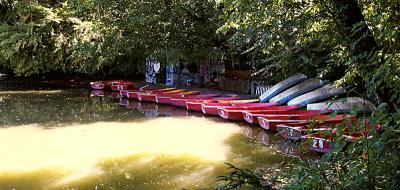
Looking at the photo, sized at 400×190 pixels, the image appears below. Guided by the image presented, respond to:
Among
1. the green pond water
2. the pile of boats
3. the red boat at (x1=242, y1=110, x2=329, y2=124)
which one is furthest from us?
the red boat at (x1=242, y1=110, x2=329, y2=124)

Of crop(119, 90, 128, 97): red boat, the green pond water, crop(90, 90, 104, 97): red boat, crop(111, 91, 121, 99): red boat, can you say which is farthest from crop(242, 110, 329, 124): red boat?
crop(90, 90, 104, 97): red boat

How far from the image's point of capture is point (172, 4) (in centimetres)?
1733

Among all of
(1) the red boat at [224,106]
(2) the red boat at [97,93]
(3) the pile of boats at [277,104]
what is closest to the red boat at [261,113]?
(3) the pile of boats at [277,104]

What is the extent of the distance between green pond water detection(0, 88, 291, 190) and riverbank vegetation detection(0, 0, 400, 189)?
1859 mm

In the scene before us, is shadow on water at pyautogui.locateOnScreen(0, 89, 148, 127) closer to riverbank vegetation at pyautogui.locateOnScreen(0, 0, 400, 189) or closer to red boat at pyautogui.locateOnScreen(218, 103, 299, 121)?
riverbank vegetation at pyautogui.locateOnScreen(0, 0, 400, 189)

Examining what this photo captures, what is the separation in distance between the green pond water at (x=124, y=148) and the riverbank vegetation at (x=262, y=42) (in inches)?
73.2

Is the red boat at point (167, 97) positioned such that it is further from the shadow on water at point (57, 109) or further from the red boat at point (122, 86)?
the red boat at point (122, 86)

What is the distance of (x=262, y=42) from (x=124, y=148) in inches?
172

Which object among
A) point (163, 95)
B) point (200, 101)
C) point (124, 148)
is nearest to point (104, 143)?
point (124, 148)

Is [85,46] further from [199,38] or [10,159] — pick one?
[10,159]

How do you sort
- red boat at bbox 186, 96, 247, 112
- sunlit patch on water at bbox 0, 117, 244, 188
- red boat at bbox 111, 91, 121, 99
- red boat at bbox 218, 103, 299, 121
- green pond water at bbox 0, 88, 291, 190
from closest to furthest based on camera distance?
green pond water at bbox 0, 88, 291, 190 < sunlit patch on water at bbox 0, 117, 244, 188 < red boat at bbox 218, 103, 299, 121 < red boat at bbox 186, 96, 247, 112 < red boat at bbox 111, 91, 121, 99

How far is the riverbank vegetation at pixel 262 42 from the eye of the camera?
113 inches

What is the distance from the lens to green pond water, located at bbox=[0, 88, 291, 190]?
7785 mm

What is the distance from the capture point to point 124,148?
10273 mm
